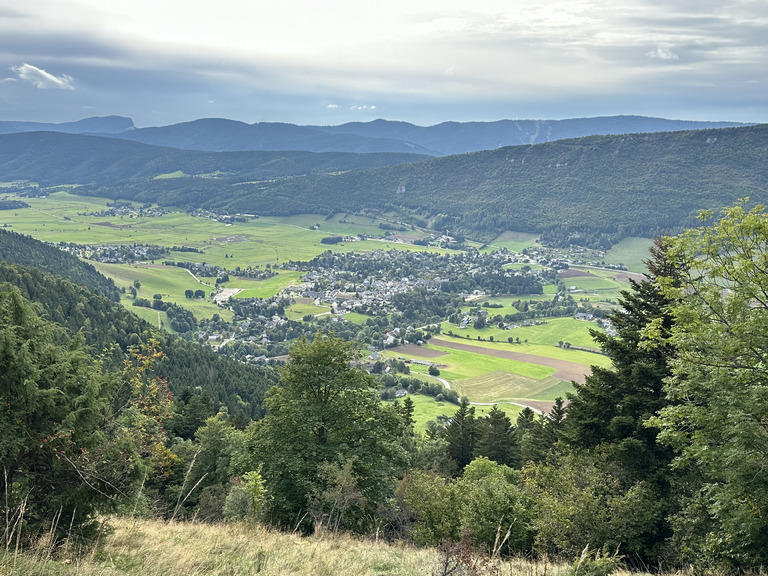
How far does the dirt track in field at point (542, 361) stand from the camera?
87325 millimetres

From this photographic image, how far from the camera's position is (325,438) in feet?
57.3

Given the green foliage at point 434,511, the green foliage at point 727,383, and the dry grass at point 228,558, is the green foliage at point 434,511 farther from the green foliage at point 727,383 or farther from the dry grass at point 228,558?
the green foliage at point 727,383

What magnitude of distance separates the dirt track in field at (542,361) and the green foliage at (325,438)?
7228 cm

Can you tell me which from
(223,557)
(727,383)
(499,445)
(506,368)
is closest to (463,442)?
(499,445)

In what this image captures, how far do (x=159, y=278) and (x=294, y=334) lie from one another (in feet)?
191

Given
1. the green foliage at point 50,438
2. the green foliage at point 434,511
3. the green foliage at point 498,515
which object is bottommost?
the green foliage at point 434,511

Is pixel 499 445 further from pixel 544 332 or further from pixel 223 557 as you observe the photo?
pixel 544 332

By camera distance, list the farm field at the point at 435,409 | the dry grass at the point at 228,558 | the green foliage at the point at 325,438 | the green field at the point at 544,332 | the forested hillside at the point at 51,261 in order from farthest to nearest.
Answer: the green field at the point at 544,332
the forested hillside at the point at 51,261
the farm field at the point at 435,409
the green foliage at the point at 325,438
the dry grass at the point at 228,558

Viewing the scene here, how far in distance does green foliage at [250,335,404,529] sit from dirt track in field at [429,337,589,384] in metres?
72.3

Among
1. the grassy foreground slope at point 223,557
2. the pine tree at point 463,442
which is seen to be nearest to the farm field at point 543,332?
the pine tree at point 463,442

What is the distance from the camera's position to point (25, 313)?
8.10m

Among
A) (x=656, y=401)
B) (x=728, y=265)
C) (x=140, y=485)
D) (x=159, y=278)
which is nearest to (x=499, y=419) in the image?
(x=656, y=401)

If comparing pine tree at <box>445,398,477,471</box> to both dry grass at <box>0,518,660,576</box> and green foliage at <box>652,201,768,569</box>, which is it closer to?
green foliage at <box>652,201,768,569</box>

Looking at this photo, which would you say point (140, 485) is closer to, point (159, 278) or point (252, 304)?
point (252, 304)
